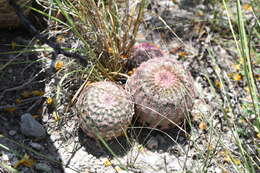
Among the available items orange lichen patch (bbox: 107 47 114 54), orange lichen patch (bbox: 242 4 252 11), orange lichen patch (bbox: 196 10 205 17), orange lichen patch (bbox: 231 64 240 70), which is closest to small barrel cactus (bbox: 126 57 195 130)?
orange lichen patch (bbox: 107 47 114 54)

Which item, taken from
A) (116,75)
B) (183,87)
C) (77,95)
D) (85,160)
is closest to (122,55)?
(116,75)

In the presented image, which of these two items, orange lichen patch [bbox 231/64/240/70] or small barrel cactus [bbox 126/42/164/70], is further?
orange lichen patch [bbox 231/64/240/70]

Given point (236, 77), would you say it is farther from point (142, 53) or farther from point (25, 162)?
point (25, 162)

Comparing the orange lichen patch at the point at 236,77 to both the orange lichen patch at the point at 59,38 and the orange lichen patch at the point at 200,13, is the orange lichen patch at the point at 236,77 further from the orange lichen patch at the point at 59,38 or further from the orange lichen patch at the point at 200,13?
the orange lichen patch at the point at 59,38

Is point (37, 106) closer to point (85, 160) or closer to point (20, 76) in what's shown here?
point (20, 76)

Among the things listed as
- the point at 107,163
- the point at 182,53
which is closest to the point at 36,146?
the point at 107,163

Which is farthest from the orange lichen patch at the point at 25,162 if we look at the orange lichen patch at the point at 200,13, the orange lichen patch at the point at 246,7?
the orange lichen patch at the point at 246,7

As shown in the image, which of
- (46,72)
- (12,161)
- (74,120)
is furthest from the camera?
(46,72)

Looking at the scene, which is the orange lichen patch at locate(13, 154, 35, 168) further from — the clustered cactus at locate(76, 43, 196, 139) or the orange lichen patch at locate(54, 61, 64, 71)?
the orange lichen patch at locate(54, 61, 64, 71)
